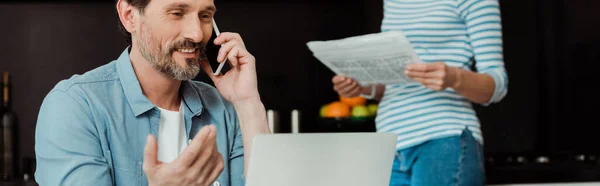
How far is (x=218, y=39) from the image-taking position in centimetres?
139

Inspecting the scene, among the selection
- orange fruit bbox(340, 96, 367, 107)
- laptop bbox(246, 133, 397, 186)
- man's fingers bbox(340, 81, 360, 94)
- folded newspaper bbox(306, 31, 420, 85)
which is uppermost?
folded newspaper bbox(306, 31, 420, 85)

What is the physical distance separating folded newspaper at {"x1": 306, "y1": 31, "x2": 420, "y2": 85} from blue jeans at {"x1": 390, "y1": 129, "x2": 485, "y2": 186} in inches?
6.4

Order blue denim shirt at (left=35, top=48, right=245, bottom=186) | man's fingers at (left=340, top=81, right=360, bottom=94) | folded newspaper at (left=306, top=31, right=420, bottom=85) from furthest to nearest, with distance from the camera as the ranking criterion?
man's fingers at (left=340, top=81, right=360, bottom=94) → folded newspaper at (left=306, top=31, right=420, bottom=85) → blue denim shirt at (left=35, top=48, right=245, bottom=186)

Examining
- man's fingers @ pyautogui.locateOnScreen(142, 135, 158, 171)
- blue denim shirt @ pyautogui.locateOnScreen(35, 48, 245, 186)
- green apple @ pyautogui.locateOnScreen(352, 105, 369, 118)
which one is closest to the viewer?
man's fingers @ pyautogui.locateOnScreen(142, 135, 158, 171)

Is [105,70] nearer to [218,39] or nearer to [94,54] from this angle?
[218,39]

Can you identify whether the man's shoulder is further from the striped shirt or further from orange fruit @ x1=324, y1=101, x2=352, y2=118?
orange fruit @ x1=324, y1=101, x2=352, y2=118

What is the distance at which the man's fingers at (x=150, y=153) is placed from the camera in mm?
955

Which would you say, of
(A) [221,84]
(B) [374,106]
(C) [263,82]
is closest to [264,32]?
(C) [263,82]

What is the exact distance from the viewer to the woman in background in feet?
5.32

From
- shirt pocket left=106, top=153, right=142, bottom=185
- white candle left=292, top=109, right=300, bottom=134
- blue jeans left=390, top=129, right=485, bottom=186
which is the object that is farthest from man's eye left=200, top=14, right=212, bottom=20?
white candle left=292, top=109, right=300, bottom=134

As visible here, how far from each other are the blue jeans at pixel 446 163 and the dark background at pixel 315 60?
1.23m

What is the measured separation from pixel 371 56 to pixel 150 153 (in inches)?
31.8

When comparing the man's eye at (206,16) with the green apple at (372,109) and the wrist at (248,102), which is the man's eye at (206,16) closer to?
the wrist at (248,102)

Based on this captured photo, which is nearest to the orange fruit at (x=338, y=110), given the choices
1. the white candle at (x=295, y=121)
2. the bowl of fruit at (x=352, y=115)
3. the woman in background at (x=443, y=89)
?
the bowl of fruit at (x=352, y=115)
